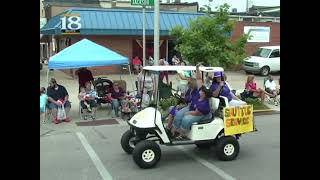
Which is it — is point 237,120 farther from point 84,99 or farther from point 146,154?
point 84,99

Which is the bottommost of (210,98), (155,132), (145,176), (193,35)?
(145,176)

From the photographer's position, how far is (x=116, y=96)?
13.6m

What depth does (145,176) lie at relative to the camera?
739 cm

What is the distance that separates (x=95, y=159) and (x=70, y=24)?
56.2 feet

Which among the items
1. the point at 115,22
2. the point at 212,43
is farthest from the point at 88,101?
the point at 115,22

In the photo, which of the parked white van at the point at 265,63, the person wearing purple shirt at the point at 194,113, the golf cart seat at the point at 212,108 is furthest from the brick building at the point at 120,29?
the golf cart seat at the point at 212,108

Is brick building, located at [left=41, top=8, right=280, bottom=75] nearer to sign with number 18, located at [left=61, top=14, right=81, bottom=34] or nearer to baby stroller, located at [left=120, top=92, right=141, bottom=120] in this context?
sign with number 18, located at [left=61, top=14, right=81, bottom=34]

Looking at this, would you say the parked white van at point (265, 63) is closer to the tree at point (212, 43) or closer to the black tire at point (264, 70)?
the black tire at point (264, 70)

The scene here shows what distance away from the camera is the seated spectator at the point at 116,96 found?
1341cm

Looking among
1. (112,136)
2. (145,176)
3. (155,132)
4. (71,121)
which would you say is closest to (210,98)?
(155,132)

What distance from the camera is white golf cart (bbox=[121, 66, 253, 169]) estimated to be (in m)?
7.79

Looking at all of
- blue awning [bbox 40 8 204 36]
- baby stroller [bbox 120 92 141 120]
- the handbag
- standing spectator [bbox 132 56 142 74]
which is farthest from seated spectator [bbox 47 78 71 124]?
blue awning [bbox 40 8 204 36]

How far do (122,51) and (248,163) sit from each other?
20087 mm
